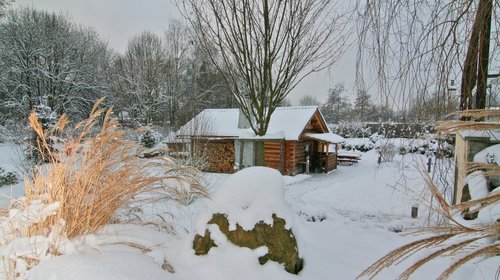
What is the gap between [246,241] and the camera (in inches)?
98.7

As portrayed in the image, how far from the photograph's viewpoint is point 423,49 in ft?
6.14


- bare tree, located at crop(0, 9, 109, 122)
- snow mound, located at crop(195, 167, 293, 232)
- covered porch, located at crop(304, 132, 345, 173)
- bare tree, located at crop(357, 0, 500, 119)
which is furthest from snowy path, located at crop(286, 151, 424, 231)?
bare tree, located at crop(0, 9, 109, 122)

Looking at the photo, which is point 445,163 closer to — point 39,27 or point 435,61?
point 435,61

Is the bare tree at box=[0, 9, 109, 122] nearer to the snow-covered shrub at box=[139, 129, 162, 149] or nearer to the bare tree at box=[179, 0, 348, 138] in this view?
the snow-covered shrub at box=[139, 129, 162, 149]

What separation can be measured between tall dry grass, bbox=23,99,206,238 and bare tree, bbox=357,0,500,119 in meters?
1.97

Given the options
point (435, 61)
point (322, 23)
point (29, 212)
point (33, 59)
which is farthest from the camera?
point (33, 59)

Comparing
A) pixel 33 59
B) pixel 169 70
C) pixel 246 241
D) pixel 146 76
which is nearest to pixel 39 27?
pixel 33 59

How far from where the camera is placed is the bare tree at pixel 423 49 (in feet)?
5.77

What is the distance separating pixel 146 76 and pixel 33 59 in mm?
6054

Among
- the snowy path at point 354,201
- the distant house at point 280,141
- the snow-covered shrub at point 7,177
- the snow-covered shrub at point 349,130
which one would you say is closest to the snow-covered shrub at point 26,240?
the snowy path at point 354,201

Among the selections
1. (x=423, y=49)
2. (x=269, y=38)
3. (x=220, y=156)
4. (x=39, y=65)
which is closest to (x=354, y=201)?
(x=269, y=38)

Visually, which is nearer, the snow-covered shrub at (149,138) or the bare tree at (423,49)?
the bare tree at (423,49)

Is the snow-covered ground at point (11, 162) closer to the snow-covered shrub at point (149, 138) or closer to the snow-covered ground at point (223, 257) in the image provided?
the snow-covered shrub at point (149, 138)

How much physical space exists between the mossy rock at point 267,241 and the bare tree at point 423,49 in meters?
1.50
